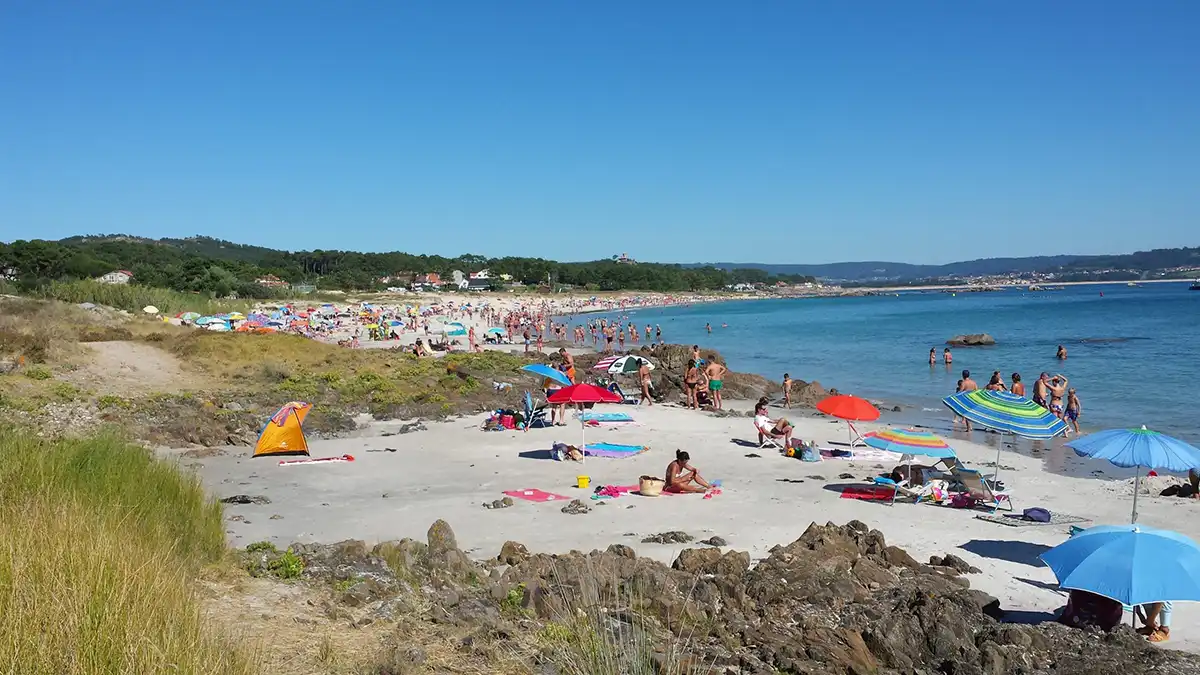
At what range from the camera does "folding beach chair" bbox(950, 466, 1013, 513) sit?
12.6 m

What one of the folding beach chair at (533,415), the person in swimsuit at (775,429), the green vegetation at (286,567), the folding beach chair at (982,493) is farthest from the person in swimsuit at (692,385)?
the green vegetation at (286,567)

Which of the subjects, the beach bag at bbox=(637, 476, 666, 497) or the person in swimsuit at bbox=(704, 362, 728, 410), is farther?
the person in swimsuit at bbox=(704, 362, 728, 410)

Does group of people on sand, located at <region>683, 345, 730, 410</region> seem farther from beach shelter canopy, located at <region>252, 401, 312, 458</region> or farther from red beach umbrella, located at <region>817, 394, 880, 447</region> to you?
beach shelter canopy, located at <region>252, 401, 312, 458</region>

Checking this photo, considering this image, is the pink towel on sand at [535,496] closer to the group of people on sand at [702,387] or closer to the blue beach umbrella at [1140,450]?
the blue beach umbrella at [1140,450]

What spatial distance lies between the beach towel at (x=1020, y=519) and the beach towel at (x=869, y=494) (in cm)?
142

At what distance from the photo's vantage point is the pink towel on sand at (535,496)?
1311cm

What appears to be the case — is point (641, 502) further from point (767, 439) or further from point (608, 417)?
point (608, 417)

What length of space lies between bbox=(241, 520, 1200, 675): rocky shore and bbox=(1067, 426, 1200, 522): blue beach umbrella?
106 inches

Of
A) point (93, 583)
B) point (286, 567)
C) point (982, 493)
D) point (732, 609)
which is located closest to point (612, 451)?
point (982, 493)

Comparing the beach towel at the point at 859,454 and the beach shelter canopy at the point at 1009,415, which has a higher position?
the beach shelter canopy at the point at 1009,415

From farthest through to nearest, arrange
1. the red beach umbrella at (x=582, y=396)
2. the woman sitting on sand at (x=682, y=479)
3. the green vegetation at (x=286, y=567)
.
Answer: the red beach umbrella at (x=582, y=396), the woman sitting on sand at (x=682, y=479), the green vegetation at (x=286, y=567)

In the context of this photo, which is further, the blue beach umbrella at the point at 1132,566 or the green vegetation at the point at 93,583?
the blue beach umbrella at the point at 1132,566

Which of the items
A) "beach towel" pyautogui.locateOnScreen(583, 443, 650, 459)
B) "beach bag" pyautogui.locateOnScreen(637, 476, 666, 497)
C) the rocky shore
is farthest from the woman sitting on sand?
the rocky shore

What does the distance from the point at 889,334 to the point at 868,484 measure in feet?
162
